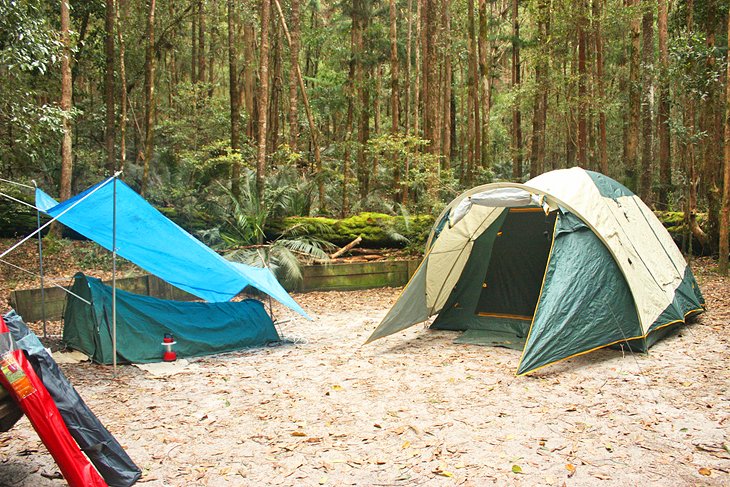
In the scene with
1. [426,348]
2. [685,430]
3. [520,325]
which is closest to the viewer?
[685,430]

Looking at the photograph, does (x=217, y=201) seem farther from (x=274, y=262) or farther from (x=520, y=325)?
(x=520, y=325)

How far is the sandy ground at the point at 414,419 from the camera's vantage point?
3.64 meters

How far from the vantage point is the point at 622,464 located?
3.68 metres

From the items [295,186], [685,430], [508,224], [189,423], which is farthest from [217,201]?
[685,430]

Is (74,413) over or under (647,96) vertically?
under

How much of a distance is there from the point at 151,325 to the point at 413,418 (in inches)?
136

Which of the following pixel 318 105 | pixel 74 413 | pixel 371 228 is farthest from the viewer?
pixel 318 105

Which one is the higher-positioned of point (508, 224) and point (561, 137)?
point (561, 137)

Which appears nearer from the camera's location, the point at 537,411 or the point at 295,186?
the point at 537,411

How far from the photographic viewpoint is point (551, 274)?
6145 mm

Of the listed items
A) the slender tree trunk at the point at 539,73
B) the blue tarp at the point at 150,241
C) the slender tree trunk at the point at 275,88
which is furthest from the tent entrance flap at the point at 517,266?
the slender tree trunk at the point at 275,88

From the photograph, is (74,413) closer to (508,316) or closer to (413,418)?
(413,418)

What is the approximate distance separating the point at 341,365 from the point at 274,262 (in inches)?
187

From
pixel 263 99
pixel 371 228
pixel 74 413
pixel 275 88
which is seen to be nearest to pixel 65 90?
pixel 263 99
